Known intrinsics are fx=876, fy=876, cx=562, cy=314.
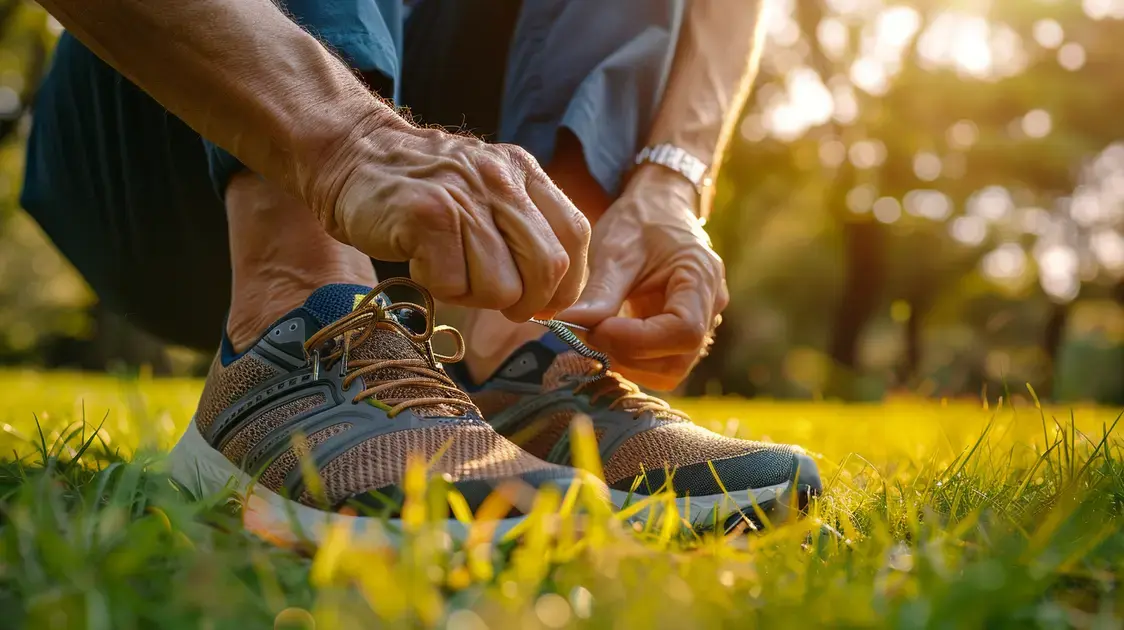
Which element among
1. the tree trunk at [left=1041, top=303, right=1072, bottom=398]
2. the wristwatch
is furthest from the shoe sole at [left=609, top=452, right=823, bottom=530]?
the tree trunk at [left=1041, top=303, right=1072, bottom=398]

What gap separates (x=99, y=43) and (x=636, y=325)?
3.08ft

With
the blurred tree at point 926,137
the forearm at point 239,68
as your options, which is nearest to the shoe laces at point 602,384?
the forearm at point 239,68

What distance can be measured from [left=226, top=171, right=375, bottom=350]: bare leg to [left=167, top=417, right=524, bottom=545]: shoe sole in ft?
0.63

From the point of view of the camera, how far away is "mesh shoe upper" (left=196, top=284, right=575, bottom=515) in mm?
1128

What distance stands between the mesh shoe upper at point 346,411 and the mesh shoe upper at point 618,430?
0.30 m

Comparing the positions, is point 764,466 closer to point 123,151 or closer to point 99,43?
point 99,43

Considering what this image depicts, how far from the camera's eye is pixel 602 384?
162 cm

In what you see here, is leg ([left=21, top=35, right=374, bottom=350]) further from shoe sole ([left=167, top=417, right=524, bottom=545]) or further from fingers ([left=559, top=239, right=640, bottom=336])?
fingers ([left=559, top=239, right=640, bottom=336])

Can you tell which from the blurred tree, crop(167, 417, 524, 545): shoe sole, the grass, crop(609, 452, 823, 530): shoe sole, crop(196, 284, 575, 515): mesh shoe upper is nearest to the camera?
the grass

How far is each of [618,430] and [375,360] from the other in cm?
45

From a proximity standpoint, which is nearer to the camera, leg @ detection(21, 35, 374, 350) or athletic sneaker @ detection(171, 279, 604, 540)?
athletic sneaker @ detection(171, 279, 604, 540)

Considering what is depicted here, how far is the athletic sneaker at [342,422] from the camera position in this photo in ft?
3.62

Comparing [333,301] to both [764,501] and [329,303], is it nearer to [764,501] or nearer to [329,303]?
[329,303]

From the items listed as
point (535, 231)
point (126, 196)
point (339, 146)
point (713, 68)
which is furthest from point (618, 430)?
Result: point (126, 196)
